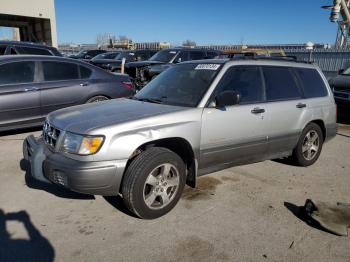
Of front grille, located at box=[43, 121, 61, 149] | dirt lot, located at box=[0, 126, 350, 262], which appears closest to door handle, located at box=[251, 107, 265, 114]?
dirt lot, located at box=[0, 126, 350, 262]

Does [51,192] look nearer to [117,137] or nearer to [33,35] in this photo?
[117,137]

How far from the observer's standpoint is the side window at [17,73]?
623 cm

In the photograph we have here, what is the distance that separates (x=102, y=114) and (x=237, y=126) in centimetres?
161

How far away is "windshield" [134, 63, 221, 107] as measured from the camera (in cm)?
405

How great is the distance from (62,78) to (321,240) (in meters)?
5.63

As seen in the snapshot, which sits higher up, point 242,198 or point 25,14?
point 25,14

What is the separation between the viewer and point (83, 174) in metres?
3.14

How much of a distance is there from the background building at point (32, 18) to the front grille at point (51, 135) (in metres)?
24.6

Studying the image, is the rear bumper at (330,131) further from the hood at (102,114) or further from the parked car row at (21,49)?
the parked car row at (21,49)

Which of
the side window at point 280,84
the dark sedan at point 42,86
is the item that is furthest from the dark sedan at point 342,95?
the dark sedan at point 42,86

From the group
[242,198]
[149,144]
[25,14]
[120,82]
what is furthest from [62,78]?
[25,14]

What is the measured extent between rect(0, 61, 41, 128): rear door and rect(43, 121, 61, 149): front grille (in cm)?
277

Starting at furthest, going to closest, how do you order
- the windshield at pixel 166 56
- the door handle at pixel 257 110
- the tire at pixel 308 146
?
the windshield at pixel 166 56, the tire at pixel 308 146, the door handle at pixel 257 110

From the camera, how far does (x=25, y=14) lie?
25219mm
